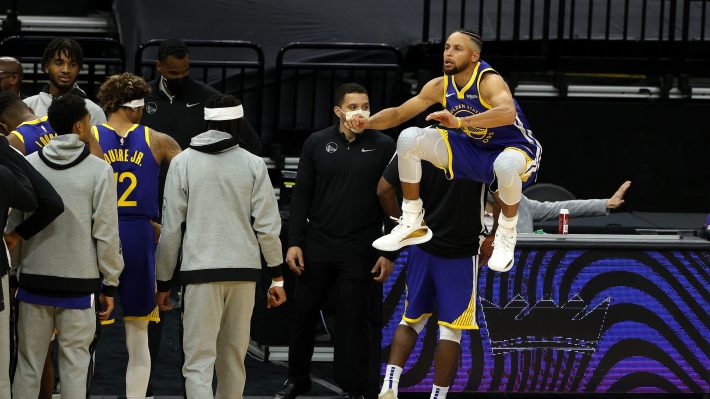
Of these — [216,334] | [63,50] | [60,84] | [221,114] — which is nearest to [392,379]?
[216,334]

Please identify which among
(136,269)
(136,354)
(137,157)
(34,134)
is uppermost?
(34,134)

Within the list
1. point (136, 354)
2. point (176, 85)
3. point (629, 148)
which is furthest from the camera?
point (629, 148)

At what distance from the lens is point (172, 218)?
6.93 m

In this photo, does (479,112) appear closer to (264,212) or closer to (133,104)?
(264,212)

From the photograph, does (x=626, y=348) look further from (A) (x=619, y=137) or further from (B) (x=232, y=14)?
(B) (x=232, y=14)

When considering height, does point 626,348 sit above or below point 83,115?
below

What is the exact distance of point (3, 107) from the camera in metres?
7.18

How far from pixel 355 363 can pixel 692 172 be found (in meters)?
5.23

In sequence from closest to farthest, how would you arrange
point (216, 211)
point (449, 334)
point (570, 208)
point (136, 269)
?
point (216, 211), point (136, 269), point (449, 334), point (570, 208)

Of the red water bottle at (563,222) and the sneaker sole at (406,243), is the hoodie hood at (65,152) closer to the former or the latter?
the sneaker sole at (406,243)

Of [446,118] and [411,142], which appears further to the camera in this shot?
[411,142]

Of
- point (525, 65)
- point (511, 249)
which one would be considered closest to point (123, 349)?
point (511, 249)

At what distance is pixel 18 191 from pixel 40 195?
0.51 feet

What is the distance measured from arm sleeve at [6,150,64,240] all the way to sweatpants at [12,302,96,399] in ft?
1.59
